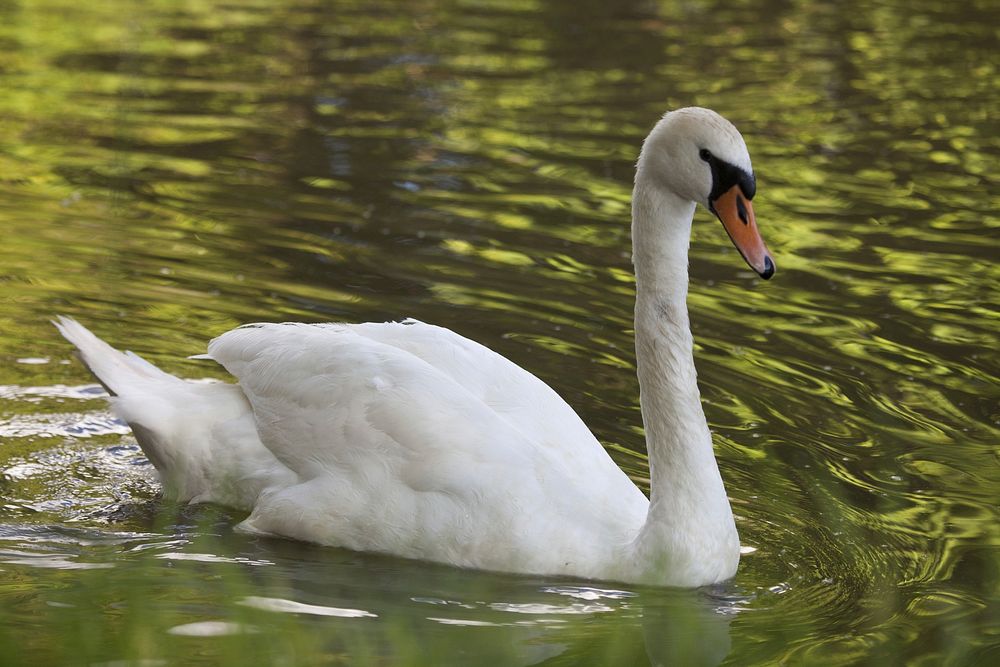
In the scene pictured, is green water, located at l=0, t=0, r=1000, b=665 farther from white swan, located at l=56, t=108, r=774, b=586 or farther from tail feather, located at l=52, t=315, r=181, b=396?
tail feather, located at l=52, t=315, r=181, b=396

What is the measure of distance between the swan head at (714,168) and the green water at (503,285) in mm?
1223

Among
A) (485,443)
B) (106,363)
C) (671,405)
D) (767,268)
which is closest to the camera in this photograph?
(767,268)

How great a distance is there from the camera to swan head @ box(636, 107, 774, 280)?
18.0 feet

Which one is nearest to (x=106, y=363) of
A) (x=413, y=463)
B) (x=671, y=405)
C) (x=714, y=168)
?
(x=413, y=463)

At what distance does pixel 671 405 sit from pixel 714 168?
84cm

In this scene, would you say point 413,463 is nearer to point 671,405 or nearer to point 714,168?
point 671,405

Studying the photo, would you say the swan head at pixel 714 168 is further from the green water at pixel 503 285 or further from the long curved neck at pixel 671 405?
the green water at pixel 503 285

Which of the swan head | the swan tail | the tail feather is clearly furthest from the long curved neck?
the tail feather

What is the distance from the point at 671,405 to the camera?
5.79m

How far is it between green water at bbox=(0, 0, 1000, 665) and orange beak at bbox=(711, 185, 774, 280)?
3.78ft

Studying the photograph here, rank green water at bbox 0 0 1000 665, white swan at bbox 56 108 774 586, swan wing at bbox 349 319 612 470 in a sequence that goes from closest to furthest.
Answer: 1. green water at bbox 0 0 1000 665
2. white swan at bbox 56 108 774 586
3. swan wing at bbox 349 319 612 470

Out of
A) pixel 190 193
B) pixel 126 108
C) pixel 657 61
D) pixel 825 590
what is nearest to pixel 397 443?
pixel 825 590

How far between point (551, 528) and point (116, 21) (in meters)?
12.6

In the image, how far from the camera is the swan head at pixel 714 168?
18.0 feet
